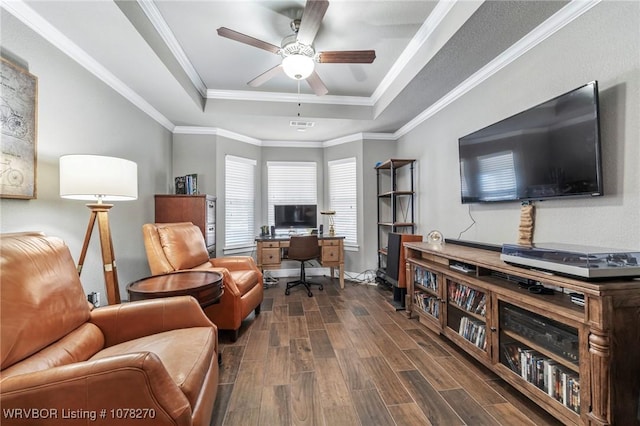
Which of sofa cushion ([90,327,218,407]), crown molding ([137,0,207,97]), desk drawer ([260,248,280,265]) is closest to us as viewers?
sofa cushion ([90,327,218,407])

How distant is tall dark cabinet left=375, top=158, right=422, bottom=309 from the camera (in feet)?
10.8

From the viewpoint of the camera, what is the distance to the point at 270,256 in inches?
Answer: 155

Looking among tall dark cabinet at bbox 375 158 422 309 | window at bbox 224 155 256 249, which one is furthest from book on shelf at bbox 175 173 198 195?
tall dark cabinet at bbox 375 158 422 309

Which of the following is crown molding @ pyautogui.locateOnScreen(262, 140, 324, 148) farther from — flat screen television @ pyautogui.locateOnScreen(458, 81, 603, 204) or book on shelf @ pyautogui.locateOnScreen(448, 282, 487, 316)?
book on shelf @ pyautogui.locateOnScreen(448, 282, 487, 316)

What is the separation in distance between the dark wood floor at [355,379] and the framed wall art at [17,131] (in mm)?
1821

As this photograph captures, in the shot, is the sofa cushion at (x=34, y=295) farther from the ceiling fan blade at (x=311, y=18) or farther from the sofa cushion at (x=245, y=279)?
the ceiling fan blade at (x=311, y=18)

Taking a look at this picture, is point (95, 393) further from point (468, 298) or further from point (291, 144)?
point (291, 144)

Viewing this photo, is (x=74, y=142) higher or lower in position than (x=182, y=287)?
higher

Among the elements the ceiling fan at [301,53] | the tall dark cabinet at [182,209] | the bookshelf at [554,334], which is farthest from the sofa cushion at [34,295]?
the bookshelf at [554,334]

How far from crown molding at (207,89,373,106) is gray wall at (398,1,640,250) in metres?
1.57

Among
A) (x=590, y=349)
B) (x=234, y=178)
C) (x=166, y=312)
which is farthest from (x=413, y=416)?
(x=234, y=178)

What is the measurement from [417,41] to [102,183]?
2843mm

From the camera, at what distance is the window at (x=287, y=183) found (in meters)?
4.84

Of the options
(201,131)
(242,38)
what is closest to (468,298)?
(242,38)
